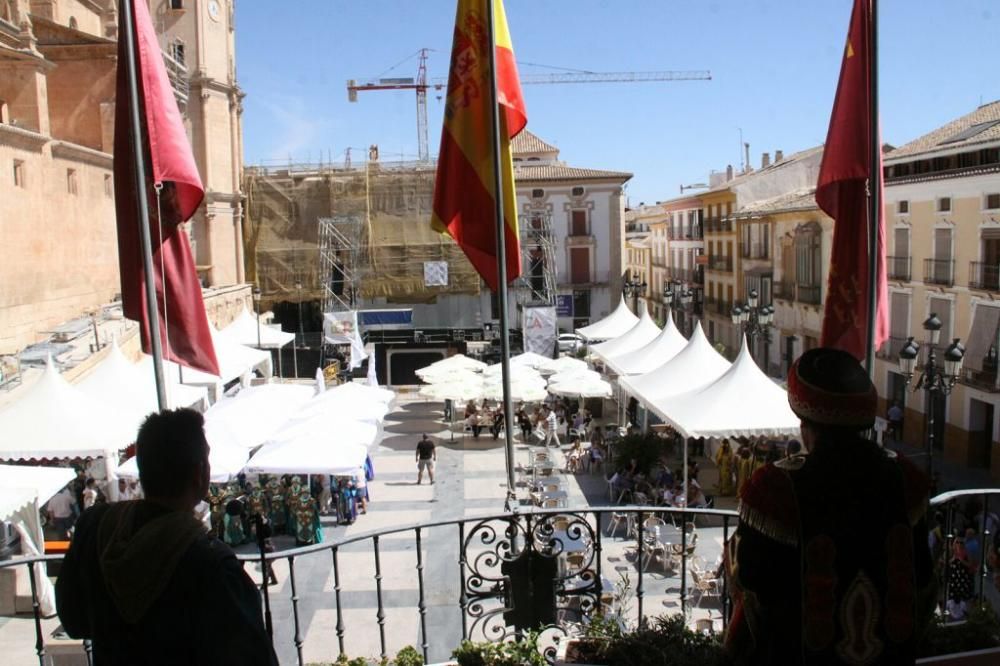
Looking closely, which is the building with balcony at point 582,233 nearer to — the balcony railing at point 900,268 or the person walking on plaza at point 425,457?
the balcony railing at point 900,268

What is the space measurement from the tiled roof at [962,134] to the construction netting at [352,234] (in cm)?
2104

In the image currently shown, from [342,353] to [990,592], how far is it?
26671mm

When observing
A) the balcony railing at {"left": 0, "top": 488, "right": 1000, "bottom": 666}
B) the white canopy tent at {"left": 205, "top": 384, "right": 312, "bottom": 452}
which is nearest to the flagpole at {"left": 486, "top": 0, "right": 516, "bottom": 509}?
the balcony railing at {"left": 0, "top": 488, "right": 1000, "bottom": 666}

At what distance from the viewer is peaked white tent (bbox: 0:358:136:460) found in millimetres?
11570

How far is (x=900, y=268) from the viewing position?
24094mm

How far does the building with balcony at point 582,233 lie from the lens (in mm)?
45312

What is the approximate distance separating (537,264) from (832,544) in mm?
39170

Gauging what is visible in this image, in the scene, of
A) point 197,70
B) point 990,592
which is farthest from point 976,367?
point 197,70

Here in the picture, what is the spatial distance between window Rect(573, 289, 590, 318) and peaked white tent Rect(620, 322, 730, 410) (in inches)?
1115

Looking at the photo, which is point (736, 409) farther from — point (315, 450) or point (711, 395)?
point (315, 450)

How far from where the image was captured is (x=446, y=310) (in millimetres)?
42094

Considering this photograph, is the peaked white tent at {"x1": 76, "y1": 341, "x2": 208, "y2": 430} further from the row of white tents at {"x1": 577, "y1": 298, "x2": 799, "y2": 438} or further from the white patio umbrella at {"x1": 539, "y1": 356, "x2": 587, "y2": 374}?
→ the white patio umbrella at {"x1": 539, "y1": 356, "x2": 587, "y2": 374}

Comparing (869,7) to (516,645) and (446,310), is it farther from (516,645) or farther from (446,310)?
(446,310)

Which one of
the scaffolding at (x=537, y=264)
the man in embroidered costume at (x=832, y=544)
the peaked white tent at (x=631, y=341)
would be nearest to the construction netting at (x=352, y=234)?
the scaffolding at (x=537, y=264)
